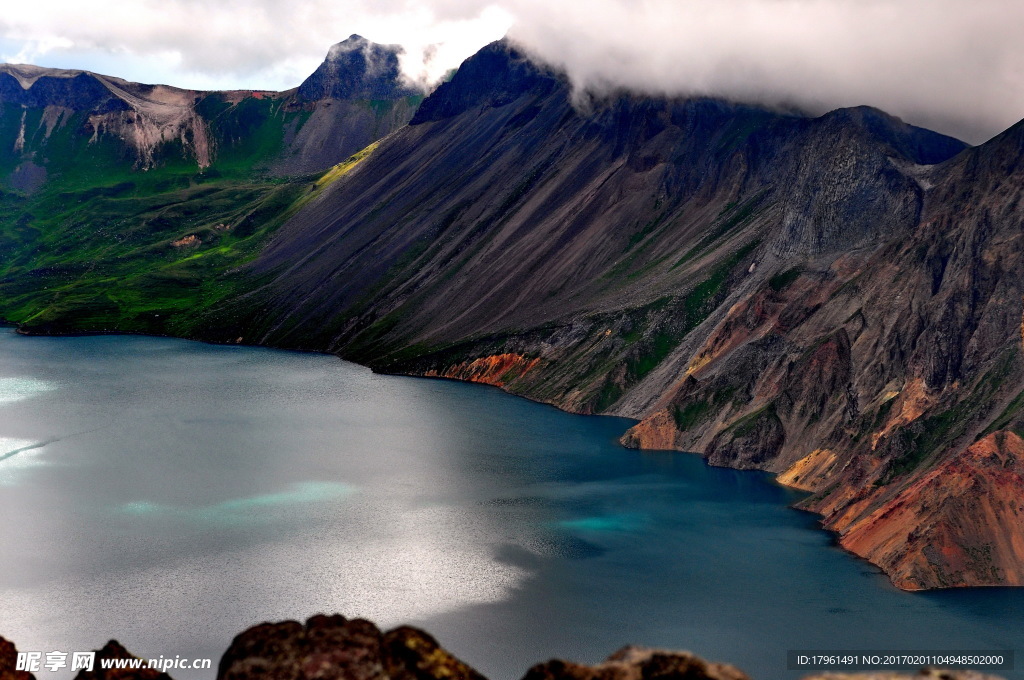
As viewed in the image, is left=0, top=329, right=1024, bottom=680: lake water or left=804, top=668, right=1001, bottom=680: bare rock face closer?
left=804, top=668, right=1001, bottom=680: bare rock face

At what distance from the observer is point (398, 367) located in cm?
19250

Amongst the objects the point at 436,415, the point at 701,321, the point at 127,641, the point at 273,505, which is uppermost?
the point at 701,321

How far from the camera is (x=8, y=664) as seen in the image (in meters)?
26.9

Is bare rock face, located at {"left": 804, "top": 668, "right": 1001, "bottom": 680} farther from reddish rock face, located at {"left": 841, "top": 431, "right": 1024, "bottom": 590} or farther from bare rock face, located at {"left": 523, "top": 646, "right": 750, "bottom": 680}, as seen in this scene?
reddish rock face, located at {"left": 841, "top": 431, "right": 1024, "bottom": 590}

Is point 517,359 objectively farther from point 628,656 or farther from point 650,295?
point 628,656

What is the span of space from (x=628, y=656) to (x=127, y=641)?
54.1 meters

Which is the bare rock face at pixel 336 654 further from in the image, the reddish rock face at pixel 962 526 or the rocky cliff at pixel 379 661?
the reddish rock face at pixel 962 526

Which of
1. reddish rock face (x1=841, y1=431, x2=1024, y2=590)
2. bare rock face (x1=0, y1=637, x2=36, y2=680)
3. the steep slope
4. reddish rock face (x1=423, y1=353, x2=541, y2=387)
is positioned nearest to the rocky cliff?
bare rock face (x1=0, y1=637, x2=36, y2=680)

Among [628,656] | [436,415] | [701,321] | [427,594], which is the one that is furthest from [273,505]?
[628,656]

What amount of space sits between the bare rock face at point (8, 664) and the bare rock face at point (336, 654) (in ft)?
25.7

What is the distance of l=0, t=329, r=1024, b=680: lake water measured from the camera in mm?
71250

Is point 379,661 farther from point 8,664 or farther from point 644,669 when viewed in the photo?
point 8,664

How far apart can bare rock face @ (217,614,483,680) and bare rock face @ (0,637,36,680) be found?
783 cm

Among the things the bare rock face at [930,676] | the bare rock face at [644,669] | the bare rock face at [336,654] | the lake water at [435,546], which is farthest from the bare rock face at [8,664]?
the lake water at [435,546]
